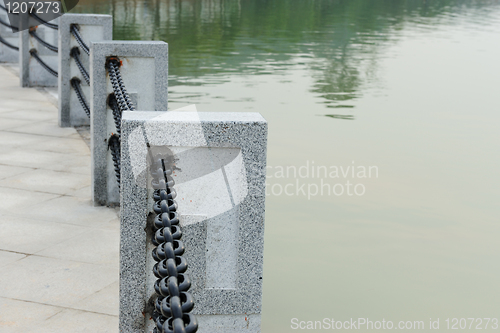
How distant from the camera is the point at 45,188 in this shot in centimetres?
582

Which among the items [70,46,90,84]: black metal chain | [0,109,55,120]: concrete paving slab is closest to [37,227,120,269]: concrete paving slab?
[70,46,90,84]: black metal chain

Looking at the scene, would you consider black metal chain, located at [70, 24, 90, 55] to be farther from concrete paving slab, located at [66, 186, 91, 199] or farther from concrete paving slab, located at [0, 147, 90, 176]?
concrete paving slab, located at [66, 186, 91, 199]

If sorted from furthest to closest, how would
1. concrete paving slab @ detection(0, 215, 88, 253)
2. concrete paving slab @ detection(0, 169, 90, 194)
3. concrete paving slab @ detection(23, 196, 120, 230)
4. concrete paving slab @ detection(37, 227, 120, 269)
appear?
concrete paving slab @ detection(0, 169, 90, 194)
concrete paving slab @ detection(23, 196, 120, 230)
concrete paving slab @ detection(0, 215, 88, 253)
concrete paving slab @ detection(37, 227, 120, 269)

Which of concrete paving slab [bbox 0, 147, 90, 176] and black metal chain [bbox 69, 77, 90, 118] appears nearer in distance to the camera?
concrete paving slab [bbox 0, 147, 90, 176]

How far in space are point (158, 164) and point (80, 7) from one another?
35.7 metres

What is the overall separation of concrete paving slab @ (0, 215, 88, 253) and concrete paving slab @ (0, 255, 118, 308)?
0.20 metres

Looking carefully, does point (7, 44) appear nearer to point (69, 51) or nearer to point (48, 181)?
point (69, 51)

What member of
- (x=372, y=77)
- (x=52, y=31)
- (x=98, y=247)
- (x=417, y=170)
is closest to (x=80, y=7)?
(x=372, y=77)

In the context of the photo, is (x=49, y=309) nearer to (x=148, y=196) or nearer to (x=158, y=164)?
(x=148, y=196)

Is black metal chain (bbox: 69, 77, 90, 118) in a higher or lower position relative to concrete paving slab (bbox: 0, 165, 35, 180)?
higher

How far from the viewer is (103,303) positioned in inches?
150

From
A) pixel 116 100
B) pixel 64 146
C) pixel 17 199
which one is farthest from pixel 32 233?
pixel 64 146

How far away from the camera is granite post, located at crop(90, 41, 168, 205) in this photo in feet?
17.0

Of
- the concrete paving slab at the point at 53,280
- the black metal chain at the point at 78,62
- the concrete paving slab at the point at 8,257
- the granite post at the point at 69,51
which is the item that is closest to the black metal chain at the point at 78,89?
the granite post at the point at 69,51
